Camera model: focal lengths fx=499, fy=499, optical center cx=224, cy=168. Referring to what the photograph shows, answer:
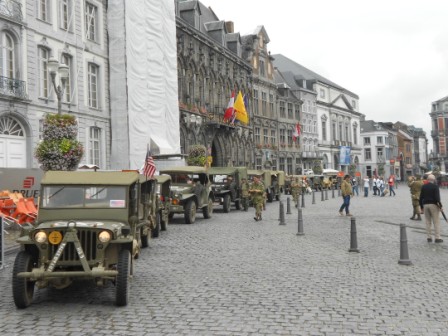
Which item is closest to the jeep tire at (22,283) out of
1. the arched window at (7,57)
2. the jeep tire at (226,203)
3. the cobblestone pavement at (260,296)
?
the cobblestone pavement at (260,296)

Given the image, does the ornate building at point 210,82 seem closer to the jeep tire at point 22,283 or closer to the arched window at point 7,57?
the arched window at point 7,57

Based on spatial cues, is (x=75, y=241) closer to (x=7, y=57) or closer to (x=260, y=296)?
(x=260, y=296)

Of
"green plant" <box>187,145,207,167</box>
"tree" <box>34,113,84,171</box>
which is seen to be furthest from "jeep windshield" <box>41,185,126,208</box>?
"green plant" <box>187,145,207,167</box>

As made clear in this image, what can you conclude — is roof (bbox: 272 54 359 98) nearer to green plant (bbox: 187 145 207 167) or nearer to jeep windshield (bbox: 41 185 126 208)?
green plant (bbox: 187 145 207 167)

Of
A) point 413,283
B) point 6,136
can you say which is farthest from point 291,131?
point 413,283

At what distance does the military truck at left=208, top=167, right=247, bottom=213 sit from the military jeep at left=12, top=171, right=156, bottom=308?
50.7 feet

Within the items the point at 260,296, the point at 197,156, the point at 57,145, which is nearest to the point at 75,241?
the point at 260,296

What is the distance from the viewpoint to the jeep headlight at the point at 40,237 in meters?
6.84

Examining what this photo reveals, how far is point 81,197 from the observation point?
316 inches

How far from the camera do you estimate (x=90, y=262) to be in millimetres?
6879

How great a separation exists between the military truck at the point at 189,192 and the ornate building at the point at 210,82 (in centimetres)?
1978

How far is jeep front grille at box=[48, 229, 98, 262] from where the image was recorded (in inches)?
269

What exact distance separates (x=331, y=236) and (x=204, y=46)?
3286 centimetres

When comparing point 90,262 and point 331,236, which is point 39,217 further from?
point 331,236
